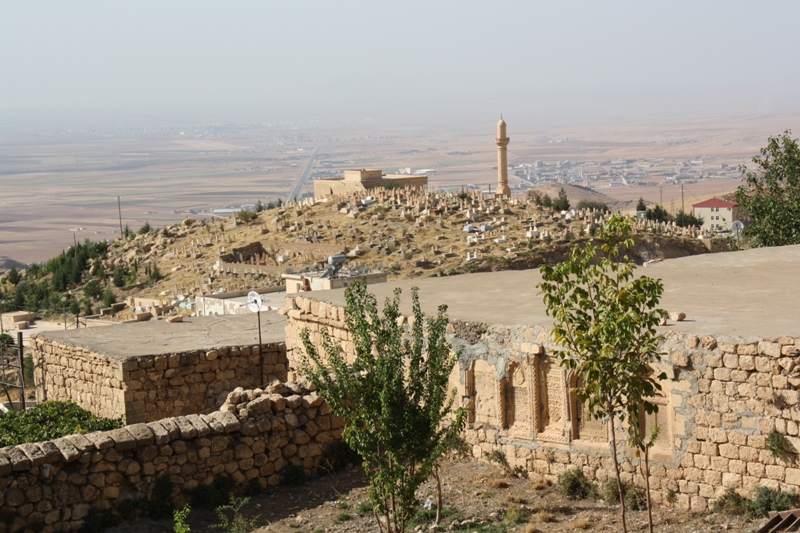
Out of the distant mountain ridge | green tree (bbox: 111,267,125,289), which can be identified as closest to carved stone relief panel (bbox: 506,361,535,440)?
green tree (bbox: 111,267,125,289)

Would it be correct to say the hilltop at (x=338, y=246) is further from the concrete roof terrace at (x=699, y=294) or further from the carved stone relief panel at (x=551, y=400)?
the carved stone relief panel at (x=551, y=400)

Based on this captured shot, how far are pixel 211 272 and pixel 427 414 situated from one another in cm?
3065

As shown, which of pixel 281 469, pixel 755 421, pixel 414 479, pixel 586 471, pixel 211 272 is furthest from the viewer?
pixel 211 272

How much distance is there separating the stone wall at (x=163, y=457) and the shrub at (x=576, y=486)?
7.65 ft

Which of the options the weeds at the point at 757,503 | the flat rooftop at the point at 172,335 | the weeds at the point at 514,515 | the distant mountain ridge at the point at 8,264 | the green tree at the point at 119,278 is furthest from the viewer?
the distant mountain ridge at the point at 8,264

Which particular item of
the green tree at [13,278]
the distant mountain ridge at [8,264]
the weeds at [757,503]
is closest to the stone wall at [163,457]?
the weeds at [757,503]

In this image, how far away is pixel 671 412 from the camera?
28.8ft

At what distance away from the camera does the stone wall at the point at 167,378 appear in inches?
511

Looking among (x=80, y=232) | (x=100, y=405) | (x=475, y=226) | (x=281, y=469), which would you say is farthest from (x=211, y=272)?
(x=80, y=232)

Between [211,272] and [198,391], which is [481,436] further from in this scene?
[211,272]

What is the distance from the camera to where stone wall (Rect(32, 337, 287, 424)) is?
13.0 m

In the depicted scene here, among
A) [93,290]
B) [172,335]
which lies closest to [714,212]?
[93,290]

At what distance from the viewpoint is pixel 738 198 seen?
22422 millimetres

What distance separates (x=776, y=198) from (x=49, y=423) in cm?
1514
